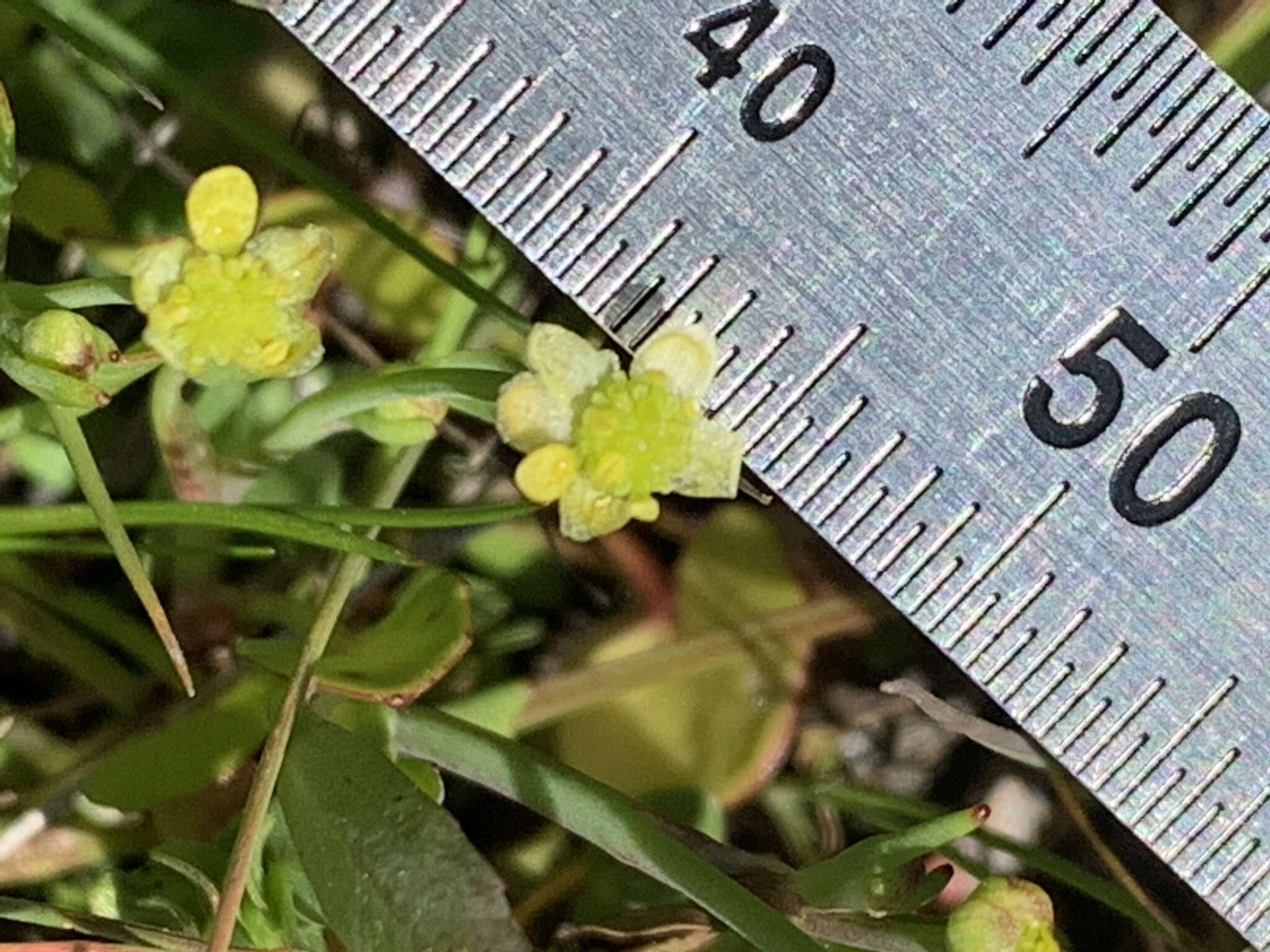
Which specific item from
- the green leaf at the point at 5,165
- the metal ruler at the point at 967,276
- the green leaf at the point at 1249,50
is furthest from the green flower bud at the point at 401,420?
the green leaf at the point at 1249,50

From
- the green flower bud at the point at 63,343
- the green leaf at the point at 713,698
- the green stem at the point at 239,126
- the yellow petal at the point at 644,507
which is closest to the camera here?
the green flower bud at the point at 63,343

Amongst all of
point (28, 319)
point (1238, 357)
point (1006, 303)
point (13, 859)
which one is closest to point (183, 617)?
point (13, 859)

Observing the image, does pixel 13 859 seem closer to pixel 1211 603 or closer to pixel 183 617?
pixel 183 617

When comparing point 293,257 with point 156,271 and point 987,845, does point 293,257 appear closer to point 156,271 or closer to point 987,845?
point 156,271

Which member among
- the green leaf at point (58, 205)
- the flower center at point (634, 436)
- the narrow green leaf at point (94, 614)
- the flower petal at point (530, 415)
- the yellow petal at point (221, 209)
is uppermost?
the flower center at point (634, 436)

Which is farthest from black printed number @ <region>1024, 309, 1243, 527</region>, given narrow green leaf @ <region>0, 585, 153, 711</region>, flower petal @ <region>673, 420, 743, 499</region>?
narrow green leaf @ <region>0, 585, 153, 711</region>

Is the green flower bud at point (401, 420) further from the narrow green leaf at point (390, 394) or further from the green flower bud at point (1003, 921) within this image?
the green flower bud at point (1003, 921)
